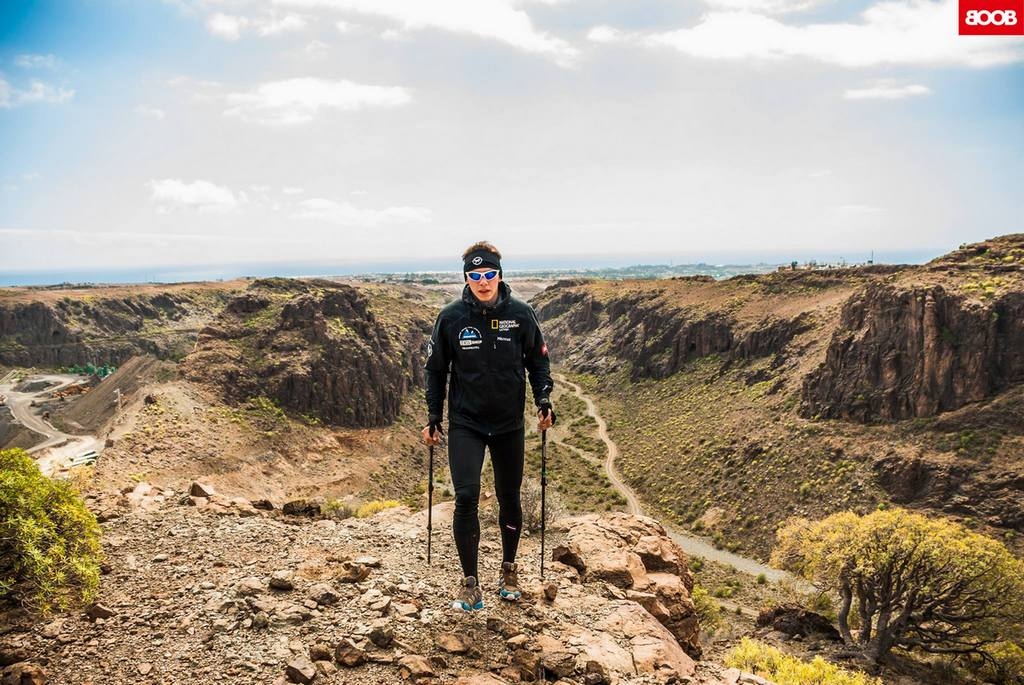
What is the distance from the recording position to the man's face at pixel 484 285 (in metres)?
7.45

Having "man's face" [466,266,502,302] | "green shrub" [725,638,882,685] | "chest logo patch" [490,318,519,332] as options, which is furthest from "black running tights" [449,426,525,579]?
"green shrub" [725,638,882,685]

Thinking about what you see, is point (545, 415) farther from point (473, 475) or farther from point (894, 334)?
point (894, 334)

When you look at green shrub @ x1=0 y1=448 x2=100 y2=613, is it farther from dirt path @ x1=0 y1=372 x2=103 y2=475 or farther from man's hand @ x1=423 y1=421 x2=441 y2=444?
dirt path @ x1=0 y1=372 x2=103 y2=475

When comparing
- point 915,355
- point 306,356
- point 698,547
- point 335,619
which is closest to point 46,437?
point 306,356

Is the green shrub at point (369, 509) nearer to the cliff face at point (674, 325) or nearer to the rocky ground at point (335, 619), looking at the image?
the rocky ground at point (335, 619)

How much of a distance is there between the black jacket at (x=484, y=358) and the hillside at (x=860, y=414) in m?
42.1

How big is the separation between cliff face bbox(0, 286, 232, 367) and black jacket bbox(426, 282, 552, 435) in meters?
114

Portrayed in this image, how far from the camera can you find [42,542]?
8781 millimetres

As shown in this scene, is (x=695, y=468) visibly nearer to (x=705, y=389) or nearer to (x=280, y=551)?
(x=705, y=389)

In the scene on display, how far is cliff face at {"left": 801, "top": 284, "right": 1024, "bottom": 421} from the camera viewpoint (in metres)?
44.2

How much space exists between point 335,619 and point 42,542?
519 cm

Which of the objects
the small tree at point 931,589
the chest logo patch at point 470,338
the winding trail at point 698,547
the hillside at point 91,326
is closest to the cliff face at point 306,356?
the winding trail at point 698,547

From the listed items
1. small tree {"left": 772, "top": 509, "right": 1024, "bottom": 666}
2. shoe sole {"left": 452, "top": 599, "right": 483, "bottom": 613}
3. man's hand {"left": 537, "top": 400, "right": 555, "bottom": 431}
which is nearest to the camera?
shoe sole {"left": 452, "top": 599, "right": 483, "bottom": 613}

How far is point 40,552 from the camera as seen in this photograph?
8.45 meters
